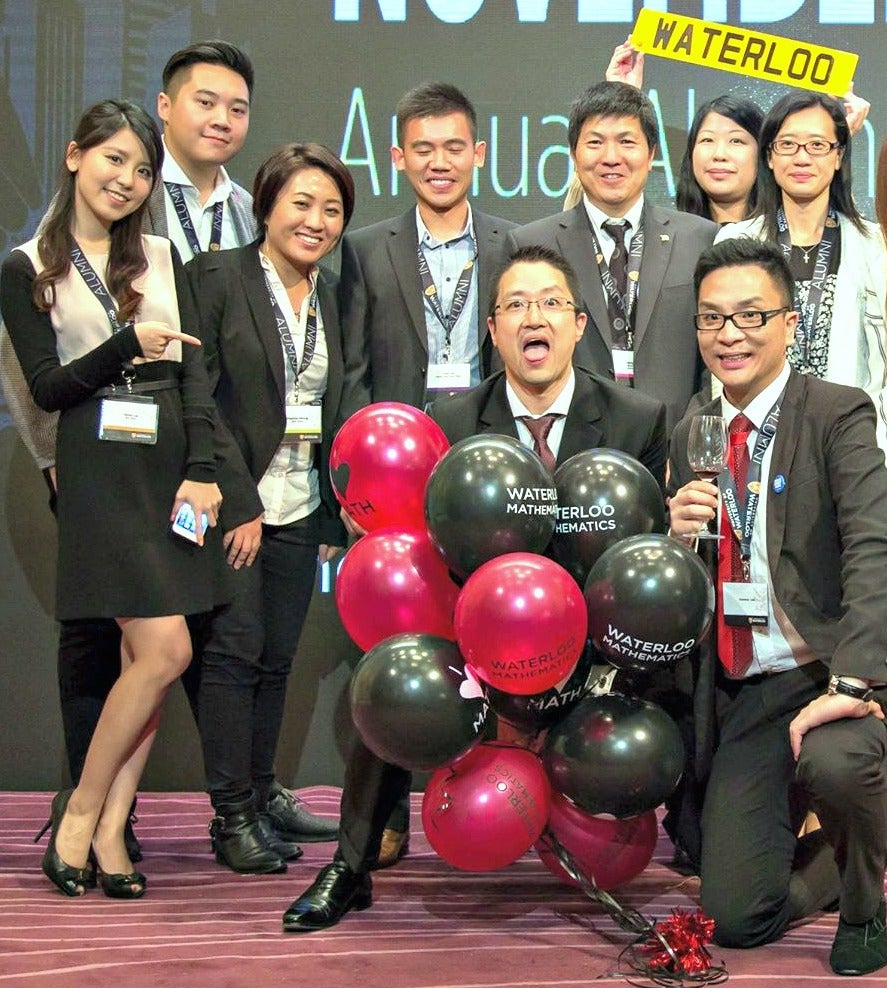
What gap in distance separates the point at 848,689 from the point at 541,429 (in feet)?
3.21

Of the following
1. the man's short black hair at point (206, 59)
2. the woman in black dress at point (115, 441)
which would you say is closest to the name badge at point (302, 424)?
the woman in black dress at point (115, 441)

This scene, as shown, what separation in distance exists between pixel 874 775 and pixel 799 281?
156 centimetres

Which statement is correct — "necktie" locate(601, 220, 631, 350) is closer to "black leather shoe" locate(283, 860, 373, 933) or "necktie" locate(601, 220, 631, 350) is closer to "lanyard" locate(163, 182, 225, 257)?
"lanyard" locate(163, 182, 225, 257)

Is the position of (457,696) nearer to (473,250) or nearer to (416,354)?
(416,354)

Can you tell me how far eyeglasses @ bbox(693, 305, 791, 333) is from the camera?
316cm

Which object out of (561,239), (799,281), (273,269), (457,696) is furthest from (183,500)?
(799,281)

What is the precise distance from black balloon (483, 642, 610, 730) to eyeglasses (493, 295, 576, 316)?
0.83 m

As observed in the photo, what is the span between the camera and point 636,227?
13.1 ft

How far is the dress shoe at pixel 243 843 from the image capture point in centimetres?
366

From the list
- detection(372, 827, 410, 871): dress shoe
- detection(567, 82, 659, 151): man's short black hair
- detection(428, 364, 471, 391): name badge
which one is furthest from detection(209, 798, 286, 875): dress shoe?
detection(567, 82, 659, 151): man's short black hair

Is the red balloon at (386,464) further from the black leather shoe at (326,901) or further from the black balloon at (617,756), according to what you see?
the black leather shoe at (326,901)

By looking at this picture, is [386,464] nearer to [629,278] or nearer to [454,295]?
[454,295]

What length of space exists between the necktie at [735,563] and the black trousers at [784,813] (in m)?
0.08

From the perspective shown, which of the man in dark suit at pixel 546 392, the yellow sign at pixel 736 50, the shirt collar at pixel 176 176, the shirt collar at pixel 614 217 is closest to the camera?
the man in dark suit at pixel 546 392
